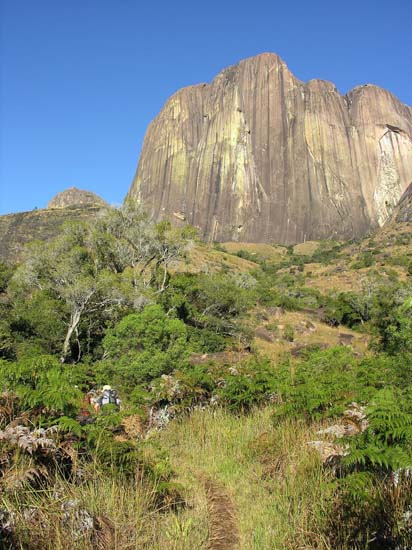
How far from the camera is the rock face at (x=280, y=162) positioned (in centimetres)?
9050

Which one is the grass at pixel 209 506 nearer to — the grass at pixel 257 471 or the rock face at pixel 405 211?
the grass at pixel 257 471

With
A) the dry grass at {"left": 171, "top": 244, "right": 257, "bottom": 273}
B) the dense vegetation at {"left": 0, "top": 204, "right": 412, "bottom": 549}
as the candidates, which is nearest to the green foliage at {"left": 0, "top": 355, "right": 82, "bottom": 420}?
the dense vegetation at {"left": 0, "top": 204, "right": 412, "bottom": 549}

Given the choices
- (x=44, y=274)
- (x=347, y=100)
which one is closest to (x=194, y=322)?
(x=44, y=274)

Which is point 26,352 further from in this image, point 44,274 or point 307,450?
point 307,450

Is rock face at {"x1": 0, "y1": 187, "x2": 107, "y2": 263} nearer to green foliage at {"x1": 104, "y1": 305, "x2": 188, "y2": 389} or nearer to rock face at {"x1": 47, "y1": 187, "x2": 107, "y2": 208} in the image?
green foliage at {"x1": 104, "y1": 305, "x2": 188, "y2": 389}

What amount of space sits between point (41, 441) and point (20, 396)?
682 millimetres

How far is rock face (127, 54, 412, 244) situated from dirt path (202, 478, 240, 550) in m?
85.6

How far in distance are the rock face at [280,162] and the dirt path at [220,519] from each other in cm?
8562

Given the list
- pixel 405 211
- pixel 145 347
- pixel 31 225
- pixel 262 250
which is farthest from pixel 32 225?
pixel 405 211

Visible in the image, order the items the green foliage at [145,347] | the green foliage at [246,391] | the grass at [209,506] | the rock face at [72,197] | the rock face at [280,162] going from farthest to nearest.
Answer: the rock face at [72,197]
the rock face at [280,162]
the green foliage at [145,347]
the green foliage at [246,391]
the grass at [209,506]

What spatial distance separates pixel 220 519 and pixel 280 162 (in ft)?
308

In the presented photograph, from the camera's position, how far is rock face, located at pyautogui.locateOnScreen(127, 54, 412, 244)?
9050 cm

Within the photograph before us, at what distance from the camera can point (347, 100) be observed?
101688 mm

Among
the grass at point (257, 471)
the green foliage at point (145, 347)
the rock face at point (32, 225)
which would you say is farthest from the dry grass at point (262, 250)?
the grass at point (257, 471)
